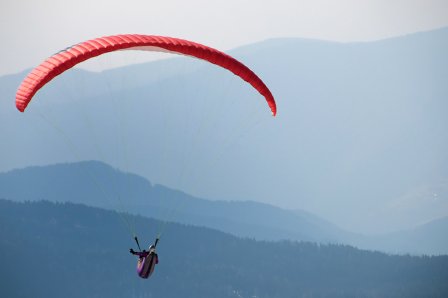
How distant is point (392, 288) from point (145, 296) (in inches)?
2097

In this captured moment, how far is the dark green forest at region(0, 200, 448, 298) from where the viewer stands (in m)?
154

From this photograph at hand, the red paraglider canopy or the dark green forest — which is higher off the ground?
the dark green forest

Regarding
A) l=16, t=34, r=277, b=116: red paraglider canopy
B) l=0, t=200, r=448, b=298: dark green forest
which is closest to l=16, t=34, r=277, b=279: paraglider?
l=16, t=34, r=277, b=116: red paraglider canopy

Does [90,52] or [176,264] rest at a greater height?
[176,264]

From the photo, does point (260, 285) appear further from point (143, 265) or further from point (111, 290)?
point (143, 265)

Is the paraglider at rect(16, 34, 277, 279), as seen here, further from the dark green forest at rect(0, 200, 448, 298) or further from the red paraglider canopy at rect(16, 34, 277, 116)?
the dark green forest at rect(0, 200, 448, 298)

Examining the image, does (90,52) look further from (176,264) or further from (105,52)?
(176,264)

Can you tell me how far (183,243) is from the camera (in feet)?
565

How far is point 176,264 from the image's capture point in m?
167

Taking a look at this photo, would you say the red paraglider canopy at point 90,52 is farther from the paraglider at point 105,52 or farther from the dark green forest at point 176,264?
the dark green forest at point 176,264

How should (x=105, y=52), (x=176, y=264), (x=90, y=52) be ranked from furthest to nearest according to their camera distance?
(x=176, y=264) → (x=105, y=52) → (x=90, y=52)

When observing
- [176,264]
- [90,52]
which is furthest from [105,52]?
[176,264]

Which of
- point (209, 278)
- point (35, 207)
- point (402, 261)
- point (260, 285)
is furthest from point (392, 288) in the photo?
point (35, 207)

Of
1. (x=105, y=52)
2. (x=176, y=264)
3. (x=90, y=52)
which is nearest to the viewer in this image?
(x=90, y=52)
